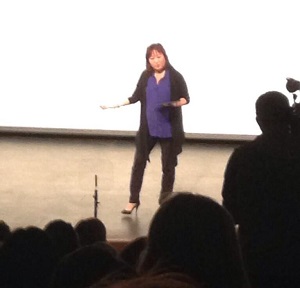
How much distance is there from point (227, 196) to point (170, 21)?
18.3 ft

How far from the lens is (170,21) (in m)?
8.66

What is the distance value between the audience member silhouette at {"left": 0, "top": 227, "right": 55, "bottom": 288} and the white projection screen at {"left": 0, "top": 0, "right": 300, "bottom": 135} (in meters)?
6.32

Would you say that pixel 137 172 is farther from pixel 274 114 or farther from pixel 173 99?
pixel 274 114

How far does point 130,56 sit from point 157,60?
8.97ft

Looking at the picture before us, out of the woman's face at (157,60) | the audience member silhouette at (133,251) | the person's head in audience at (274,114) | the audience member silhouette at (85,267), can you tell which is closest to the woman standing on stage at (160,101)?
the woman's face at (157,60)

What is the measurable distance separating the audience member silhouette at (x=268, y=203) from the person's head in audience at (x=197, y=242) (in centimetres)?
105

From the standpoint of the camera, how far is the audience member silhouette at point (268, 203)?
10.0 feet

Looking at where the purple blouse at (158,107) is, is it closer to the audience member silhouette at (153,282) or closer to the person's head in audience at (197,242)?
the person's head in audience at (197,242)

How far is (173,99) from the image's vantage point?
243 inches

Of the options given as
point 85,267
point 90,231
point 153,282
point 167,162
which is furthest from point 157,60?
point 153,282

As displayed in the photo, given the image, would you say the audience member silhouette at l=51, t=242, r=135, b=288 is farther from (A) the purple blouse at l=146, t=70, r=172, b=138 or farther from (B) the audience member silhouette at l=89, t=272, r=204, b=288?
(A) the purple blouse at l=146, t=70, r=172, b=138

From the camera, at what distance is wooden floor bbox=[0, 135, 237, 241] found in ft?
21.6

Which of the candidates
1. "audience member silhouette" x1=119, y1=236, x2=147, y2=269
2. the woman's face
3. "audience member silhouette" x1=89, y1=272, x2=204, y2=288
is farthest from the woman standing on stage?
"audience member silhouette" x1=89, y1=272, x2=204, y2=288

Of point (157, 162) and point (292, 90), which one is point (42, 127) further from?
point (292, 90)
